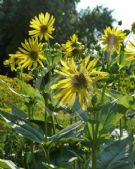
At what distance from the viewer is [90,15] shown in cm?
3184

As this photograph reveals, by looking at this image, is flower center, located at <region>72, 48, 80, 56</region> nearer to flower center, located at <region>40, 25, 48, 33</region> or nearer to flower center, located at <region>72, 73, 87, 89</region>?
flower center, located at <region>40, 25, 48, 33</region>

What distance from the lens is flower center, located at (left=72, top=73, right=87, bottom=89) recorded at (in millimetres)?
2275

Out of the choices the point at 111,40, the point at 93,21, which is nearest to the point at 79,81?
the point at 111,40

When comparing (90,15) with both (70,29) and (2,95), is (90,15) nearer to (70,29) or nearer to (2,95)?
(70,29)

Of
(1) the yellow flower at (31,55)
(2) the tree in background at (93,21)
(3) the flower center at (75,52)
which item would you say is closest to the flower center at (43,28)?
(1) the yellow flower at (31,55)

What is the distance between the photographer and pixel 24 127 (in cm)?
276

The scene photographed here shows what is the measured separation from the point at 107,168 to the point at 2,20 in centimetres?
2354

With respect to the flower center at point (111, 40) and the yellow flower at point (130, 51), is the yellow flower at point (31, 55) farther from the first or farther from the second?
the yellow flower at point (130, 51)

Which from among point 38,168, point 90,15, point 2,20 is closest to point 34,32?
point 38,168

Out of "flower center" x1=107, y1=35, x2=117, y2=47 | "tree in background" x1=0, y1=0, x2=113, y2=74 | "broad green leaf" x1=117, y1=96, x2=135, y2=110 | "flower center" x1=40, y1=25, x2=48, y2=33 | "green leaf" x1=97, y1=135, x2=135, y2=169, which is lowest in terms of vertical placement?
"green leaf" x1=97, y1=135, x2=135, y2=169

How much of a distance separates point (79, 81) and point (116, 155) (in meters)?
0.52

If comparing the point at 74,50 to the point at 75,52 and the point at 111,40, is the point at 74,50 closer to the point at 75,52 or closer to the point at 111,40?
the point at 75,52

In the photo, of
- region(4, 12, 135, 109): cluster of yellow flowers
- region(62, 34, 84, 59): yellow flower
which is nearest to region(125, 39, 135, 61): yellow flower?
region(4, 12, 135, 109): cluster of yellow flowers

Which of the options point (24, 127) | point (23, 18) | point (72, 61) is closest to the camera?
point (72, 61)
